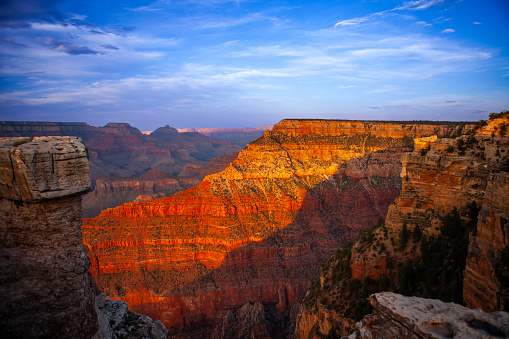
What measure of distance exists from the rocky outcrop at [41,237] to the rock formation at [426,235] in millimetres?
16289

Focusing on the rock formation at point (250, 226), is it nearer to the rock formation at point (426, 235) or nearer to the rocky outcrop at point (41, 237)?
the rock formation at point (426, 235)

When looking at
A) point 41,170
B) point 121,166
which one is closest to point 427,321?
point 41,170

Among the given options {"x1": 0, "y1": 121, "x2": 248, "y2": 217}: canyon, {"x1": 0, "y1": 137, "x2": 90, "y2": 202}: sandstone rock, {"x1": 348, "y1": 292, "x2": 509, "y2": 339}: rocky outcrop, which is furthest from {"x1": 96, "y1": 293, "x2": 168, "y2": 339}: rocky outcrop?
{"x1": 0, "y1": 121, "x2": 248, "y2": 217}: canyon

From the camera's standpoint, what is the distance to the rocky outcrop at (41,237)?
30.6 feet

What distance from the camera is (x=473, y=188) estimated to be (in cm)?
1891

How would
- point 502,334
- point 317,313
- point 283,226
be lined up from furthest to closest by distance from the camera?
point 283,226, point 317,313, point 502,334

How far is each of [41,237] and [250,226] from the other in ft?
130

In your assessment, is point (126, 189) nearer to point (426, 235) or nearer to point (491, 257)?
point (426, 235)

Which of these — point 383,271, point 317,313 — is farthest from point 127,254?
point 383,271

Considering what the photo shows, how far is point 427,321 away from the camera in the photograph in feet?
29.5

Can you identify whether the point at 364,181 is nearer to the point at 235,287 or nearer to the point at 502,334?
the point at 235,287

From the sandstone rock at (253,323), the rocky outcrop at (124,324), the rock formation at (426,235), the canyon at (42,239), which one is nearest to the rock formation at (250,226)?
the sandstone rock at (253,323)

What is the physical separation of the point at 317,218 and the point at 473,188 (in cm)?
3337

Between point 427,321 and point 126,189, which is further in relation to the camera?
point 126,189
